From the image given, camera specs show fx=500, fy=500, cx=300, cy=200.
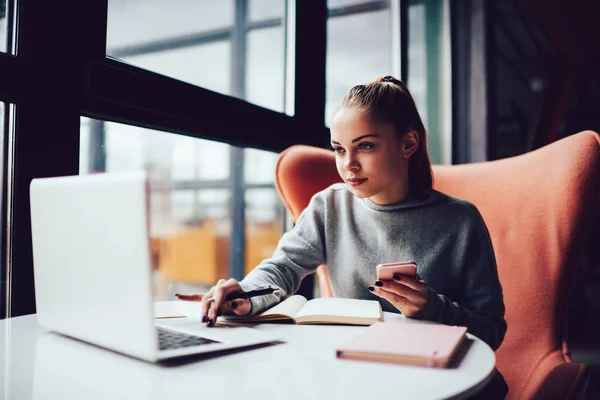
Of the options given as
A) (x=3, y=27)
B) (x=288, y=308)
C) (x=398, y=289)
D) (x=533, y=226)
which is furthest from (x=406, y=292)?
(x=3, y=27)

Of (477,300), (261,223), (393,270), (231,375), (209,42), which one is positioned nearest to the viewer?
(231,375)

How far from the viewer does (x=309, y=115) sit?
5.92ft

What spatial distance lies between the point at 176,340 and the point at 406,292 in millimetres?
395

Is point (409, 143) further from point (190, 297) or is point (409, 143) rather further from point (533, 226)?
point (190, 297)

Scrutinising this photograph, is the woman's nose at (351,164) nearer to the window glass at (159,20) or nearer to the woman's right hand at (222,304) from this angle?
the woman's right hand at (222,304)

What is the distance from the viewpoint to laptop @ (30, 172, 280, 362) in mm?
569

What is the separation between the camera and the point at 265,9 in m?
2.13

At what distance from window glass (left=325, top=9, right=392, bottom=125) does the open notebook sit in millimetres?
1060

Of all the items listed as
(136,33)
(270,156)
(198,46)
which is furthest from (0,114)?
(198,46)

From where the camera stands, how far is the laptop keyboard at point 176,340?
671mm

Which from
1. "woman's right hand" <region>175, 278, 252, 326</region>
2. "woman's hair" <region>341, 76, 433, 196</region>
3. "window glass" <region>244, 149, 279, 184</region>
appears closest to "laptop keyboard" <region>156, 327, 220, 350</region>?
"woman's right hand" <region>175, 278, 252, 326</region>

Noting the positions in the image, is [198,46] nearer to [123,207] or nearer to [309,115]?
[309,115]

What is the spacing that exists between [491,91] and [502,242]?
147 centimetres

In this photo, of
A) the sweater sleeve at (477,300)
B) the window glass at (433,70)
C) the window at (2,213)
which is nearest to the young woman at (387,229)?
the sweater sleeve at (477,300)
